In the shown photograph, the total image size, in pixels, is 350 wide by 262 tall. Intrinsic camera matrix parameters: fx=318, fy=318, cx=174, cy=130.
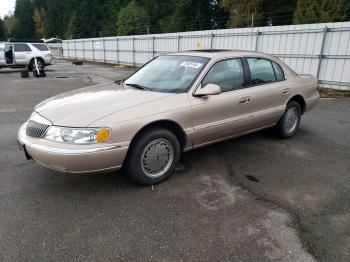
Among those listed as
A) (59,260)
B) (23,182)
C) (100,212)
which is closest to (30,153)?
(23,182)

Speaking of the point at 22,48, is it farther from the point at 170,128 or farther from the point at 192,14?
the point at 192,14

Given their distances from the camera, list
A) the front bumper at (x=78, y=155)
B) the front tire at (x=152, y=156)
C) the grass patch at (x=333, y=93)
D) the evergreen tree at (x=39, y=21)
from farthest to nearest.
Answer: the evergreen tree at (x=39, y=21) < the grass patch at (x=333, y=93) < the front tire at (x=152, y=156) < the front bumper at (x=78, y=155)

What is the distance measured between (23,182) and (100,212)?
127cm

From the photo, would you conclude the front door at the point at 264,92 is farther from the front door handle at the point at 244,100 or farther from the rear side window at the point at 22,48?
the rear side window at the point at 22,48

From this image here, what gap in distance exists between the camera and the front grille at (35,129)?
3.40 metres

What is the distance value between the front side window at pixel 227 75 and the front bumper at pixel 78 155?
152cm

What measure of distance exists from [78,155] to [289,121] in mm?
3820

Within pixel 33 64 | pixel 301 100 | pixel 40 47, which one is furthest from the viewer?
pixel 40 47

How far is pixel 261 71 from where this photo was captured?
196 inches

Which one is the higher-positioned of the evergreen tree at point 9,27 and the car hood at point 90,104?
the evergreen tree at point 9,27

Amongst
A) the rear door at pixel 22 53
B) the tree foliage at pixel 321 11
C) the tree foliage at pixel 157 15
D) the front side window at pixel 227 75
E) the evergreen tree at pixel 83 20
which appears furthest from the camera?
the evergreen tree at pixel 83 20

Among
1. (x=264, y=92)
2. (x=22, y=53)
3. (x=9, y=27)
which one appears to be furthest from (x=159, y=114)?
(x=9, y=27)

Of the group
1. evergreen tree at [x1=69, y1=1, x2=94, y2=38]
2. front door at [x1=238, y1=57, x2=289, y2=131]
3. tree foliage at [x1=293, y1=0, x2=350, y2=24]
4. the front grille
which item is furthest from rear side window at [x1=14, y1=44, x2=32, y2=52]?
evergreen tree at [x1=69, y1=1, x2=94, y2=38]

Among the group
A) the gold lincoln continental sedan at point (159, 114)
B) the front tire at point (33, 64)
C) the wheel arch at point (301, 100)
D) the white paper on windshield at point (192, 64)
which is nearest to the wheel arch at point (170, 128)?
the gold lincoln continental sedan at point (159, 114)
